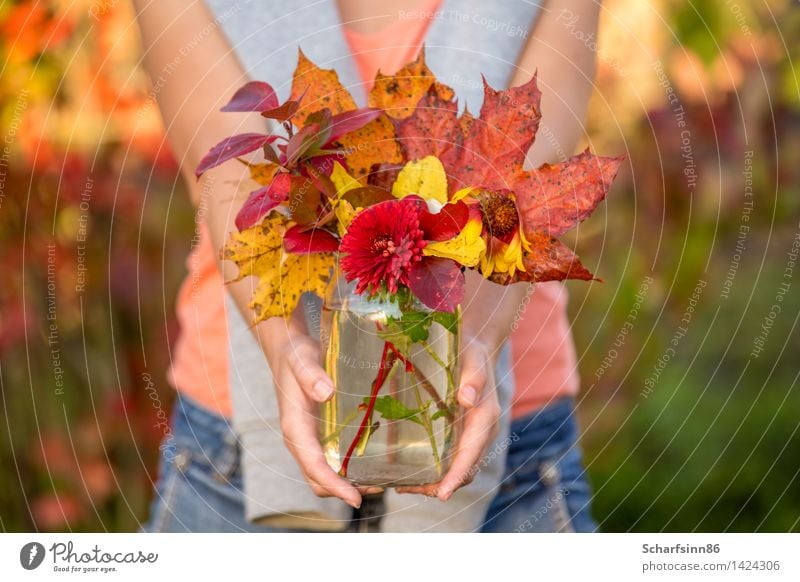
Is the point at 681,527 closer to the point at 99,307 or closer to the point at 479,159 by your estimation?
the point at 99,307

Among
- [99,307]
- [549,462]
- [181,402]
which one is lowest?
[549,462]

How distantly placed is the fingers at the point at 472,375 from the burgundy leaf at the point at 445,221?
0.29 ft

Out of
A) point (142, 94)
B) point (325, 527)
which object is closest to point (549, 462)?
point (325, 527)

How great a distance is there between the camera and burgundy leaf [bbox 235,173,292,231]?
0.52m

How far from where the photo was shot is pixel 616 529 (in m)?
1.36

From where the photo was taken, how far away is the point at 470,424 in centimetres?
57

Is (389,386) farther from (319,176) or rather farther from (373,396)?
(319,176)

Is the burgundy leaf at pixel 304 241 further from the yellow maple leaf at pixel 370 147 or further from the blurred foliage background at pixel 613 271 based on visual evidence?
the blurred foliage background at pixel 613 271

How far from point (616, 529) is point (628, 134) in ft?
1.77

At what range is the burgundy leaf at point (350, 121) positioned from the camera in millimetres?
516

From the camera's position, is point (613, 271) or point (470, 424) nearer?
point (470, 424)

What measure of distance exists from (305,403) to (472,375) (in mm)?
99

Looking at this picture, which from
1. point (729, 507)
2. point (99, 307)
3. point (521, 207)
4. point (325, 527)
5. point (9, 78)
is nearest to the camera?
point (521, 207)

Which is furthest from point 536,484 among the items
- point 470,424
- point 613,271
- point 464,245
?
point 613,271
